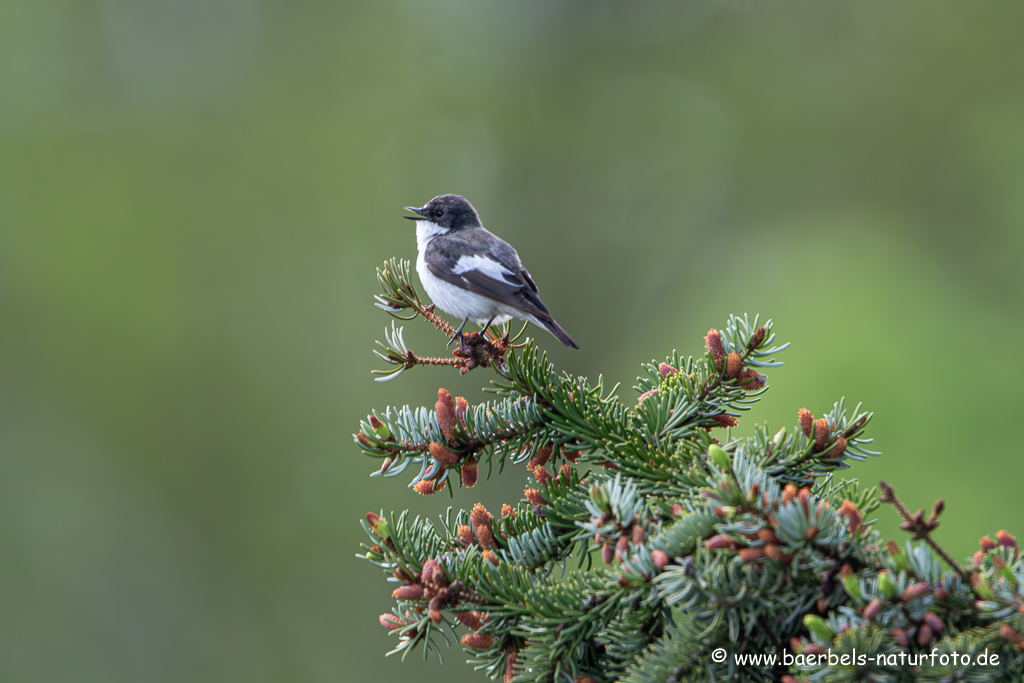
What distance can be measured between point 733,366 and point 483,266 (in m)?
2.81

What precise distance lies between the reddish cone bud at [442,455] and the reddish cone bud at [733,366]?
2.73ft

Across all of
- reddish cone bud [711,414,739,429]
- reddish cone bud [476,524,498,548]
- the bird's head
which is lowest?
reddish cone bud [476,524,498,548]

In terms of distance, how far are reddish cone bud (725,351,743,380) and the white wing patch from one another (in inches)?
97.9

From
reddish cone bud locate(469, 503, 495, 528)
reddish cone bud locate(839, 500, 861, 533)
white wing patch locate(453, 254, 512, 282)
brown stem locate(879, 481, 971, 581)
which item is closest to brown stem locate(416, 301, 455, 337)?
reddish cone bud locate(469, 503, 495, 528)

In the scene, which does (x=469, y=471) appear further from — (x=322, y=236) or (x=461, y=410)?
(x=322, y=236)

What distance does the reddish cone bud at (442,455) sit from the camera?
2416 millimetres

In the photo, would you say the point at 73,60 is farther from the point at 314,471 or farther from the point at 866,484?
the point at 866,484

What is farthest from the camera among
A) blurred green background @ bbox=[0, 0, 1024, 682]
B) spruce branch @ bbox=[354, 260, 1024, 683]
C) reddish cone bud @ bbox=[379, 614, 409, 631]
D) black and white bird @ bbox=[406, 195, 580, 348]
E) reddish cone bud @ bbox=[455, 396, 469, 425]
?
blurred green background @ bbox=[0, 0, 1024, 682]

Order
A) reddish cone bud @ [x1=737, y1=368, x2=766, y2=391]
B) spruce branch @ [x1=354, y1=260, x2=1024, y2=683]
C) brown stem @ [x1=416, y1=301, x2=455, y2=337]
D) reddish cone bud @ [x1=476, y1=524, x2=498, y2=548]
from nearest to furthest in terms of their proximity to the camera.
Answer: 1. spruce branch @ [x1=354, y1=260, x2=1024, y2=683]
2. reddish cone bud @ [x1=476, y1=524, x2=498, y2=548]
3. reddish cone bud @ [x1=737, y1=368, x2=766, y2=391]
4. brown stem @ [x1=416, y1=301, x2=455, y2=337]

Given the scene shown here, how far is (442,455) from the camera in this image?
2.42m

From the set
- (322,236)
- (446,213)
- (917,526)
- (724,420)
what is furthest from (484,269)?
(322,236)

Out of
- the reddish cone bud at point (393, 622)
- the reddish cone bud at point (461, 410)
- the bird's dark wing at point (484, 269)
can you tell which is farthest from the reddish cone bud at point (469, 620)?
the bird's dark wing at point (484, 269)

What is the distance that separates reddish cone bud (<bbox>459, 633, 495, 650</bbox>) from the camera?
6.68ft

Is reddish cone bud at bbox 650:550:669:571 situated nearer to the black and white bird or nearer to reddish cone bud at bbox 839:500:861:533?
reddish cone bud at bbox 839:500:861:533
